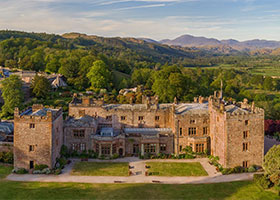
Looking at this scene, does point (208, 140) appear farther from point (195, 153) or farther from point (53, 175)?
point (53, 175)

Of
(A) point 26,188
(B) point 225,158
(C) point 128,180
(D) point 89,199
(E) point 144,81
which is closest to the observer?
(D) point 89,199

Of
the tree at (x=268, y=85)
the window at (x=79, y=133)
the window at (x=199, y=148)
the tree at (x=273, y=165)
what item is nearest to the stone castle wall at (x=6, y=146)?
the window at (x=79, y=133)

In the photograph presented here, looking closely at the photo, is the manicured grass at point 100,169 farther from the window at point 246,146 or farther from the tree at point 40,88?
the tree at point 40,88

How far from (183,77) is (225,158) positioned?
129 feet

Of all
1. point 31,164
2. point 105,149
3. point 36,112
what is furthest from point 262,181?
point 36,112

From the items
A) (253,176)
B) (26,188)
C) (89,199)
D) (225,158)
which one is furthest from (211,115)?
(26,188)

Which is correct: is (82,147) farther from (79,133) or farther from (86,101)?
(86,101)

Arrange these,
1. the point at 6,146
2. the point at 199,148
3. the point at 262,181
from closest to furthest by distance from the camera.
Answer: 1. the point at 262,181
2. the point at 6,146
3. the point at 199,148

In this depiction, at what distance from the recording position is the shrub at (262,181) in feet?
122

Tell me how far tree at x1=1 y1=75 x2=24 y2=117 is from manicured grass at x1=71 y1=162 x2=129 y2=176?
33127mm

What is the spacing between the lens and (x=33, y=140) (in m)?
41.5

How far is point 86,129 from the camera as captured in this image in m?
48.3

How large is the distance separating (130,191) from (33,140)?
16448 millimetres

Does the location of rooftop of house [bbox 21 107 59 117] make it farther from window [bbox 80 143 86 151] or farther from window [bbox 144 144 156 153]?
window [bbox 144 144 156 153]
